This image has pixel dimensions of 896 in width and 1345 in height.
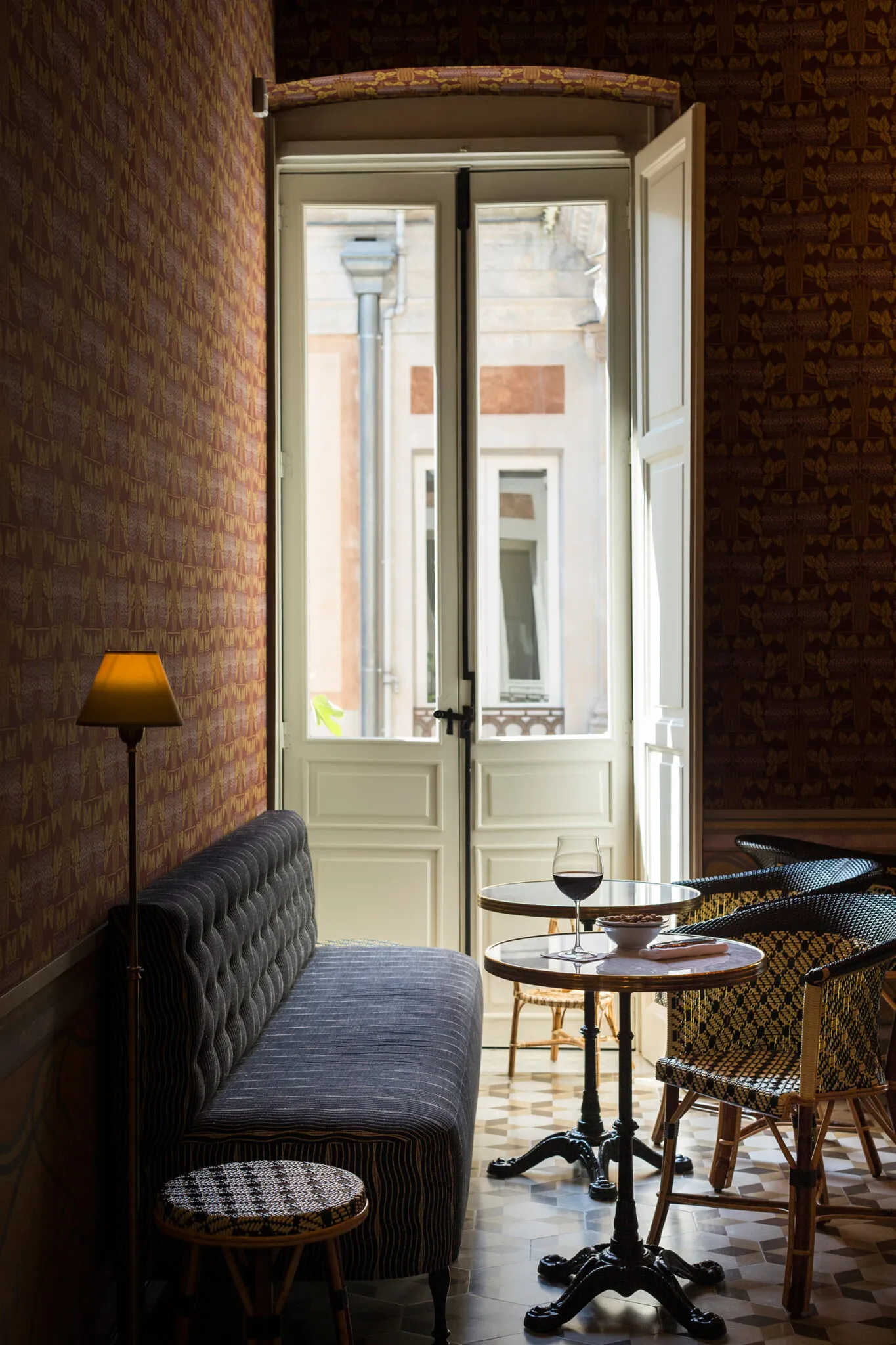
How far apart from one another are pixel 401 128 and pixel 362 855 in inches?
108

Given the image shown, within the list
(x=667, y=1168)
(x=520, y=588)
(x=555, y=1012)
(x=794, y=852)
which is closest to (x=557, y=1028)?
(x=555, y=1012)

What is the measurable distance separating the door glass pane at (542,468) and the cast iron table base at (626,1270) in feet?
7.54

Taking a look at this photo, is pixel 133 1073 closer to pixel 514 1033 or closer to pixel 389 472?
pixel 514 1033

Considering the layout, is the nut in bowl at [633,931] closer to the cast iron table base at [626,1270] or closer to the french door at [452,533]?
the cast iron table base at [626,1270]

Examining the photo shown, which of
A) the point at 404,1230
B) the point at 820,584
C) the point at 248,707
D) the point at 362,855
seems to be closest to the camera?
the point at 404,1230

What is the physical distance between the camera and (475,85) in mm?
5078

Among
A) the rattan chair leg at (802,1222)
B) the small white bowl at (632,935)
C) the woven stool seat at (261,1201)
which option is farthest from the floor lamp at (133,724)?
the rattan chair leg at (802,1222)

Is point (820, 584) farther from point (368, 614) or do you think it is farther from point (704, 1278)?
point (704, 1278)

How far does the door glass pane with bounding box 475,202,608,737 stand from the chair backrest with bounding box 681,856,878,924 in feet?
4.49

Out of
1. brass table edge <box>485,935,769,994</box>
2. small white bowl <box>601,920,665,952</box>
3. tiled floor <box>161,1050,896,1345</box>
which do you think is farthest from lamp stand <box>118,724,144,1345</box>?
small white bowl <box>601,920,665,952</box>

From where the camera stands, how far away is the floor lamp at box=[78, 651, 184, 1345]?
231 centimetres

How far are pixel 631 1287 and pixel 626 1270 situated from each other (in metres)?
0.03

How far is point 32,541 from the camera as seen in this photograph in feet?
7.64

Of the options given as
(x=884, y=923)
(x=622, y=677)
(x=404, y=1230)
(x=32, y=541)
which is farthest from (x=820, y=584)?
(x=32, y=541)
